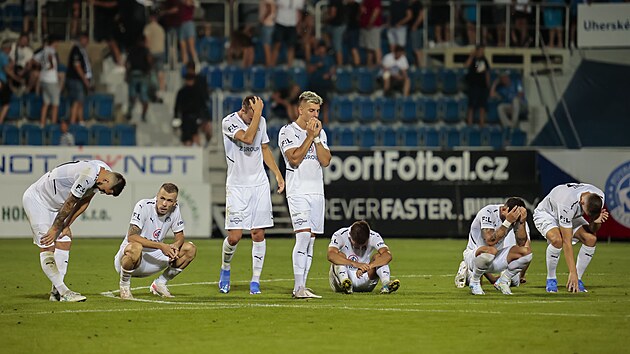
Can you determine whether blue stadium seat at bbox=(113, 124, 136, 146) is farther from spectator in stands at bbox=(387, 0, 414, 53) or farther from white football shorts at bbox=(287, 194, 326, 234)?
white football shorts at bbox=(287, 194, 326, 234)

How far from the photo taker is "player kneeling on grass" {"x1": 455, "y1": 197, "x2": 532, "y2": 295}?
1375 centimetres

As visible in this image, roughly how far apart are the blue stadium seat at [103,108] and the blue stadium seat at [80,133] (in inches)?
43.9

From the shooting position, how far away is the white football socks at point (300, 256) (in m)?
13.5

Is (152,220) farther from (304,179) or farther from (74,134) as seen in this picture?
(74,134)

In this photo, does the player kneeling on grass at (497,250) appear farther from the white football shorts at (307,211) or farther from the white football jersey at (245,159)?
the white football jersey at (245,159)

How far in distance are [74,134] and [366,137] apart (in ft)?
22.8

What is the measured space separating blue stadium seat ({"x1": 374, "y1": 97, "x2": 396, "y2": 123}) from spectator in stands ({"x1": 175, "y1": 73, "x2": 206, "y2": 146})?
15.8 feet

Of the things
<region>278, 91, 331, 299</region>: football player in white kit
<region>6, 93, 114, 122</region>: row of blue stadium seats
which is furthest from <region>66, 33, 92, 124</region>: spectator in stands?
<region>278, 91, 331, 299</region>: football player in white kit

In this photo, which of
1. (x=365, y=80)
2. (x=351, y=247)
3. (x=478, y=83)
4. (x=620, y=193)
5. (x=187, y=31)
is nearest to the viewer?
(x=351, y=247)

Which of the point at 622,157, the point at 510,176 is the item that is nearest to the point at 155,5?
the point at 510,176

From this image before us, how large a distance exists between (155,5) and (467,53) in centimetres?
800

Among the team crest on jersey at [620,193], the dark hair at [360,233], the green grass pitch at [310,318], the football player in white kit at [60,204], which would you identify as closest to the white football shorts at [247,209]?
the green grass pitch at [310,318]

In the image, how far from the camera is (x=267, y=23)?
28.8 meters

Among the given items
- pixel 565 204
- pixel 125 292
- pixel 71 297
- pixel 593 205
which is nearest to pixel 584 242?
pixel 565 204
